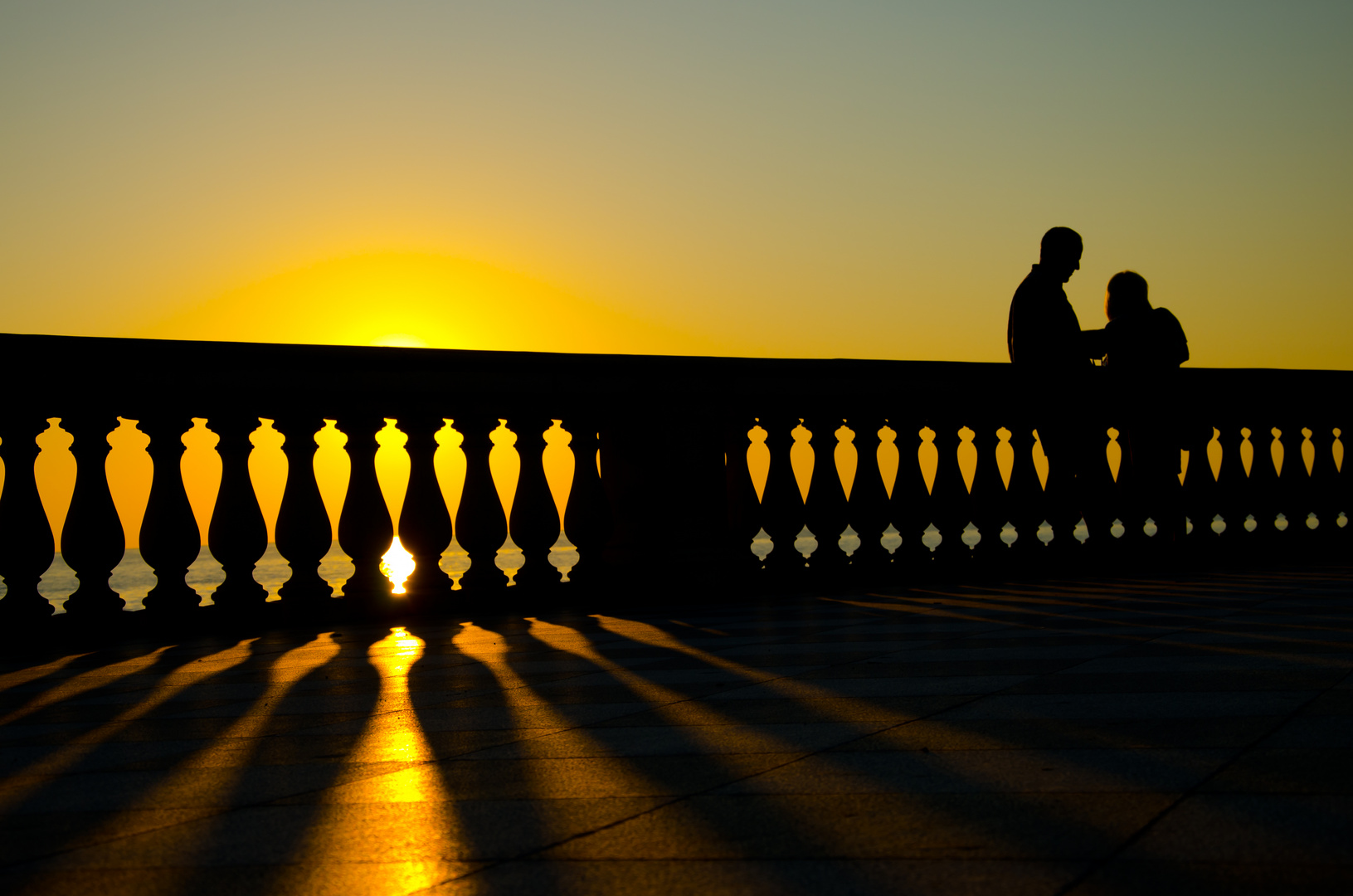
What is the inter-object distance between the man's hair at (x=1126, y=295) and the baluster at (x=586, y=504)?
3.70m

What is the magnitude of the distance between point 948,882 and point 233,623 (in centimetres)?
491

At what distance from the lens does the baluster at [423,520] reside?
6.27 meters

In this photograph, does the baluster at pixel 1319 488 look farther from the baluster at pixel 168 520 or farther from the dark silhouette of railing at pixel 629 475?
the baluster at pixel 168 520

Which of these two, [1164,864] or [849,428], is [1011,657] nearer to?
[1164,864]

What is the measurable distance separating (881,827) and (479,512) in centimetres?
453

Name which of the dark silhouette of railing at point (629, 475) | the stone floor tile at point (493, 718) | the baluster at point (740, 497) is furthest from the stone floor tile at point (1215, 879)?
the baluster at point (740, 497)

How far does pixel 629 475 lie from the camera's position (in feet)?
22.6

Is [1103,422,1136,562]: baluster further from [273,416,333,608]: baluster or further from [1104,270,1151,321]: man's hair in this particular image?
[273,416,333,608]: baluster

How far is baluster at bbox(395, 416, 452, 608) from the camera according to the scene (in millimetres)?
6273

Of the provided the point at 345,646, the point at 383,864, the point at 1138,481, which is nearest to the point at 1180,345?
the point at 1138,481

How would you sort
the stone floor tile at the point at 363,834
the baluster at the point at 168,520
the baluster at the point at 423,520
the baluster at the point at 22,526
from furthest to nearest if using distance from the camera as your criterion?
the baluster at the point at 423,520 < the baluster at the point at 168,520 < the baluster at the point at 22,526 < the stone floor tile at the point at 363,834

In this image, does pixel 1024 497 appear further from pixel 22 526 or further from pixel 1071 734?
pixel 22 526

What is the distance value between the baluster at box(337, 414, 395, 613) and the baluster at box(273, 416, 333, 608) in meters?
0.13

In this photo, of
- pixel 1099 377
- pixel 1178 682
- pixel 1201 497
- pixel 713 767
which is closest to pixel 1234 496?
pixel 1201 497
